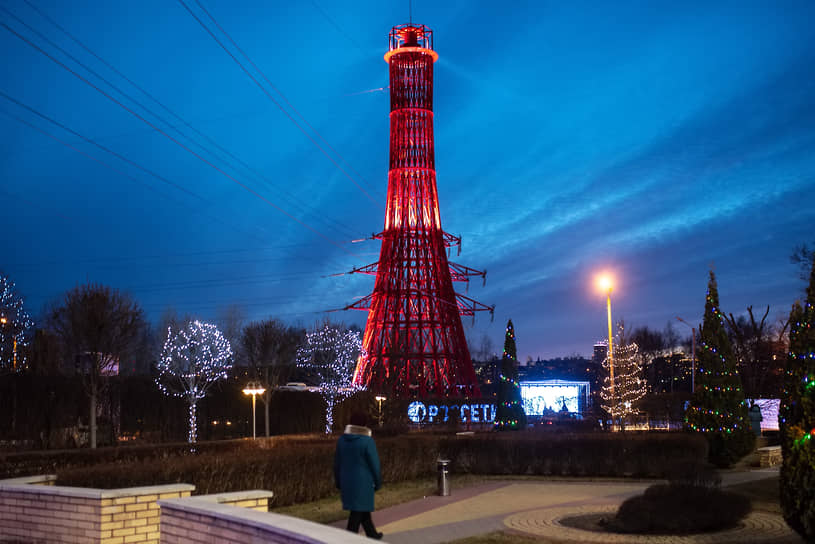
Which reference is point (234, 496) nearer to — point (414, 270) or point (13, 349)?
point (13, 349)

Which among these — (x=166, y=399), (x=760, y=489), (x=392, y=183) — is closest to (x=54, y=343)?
(x=166, y=399)

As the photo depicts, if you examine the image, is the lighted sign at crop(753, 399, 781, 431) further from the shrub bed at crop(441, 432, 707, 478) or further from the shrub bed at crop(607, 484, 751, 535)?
the shrub bed at crop(607, 484, 751, 535)

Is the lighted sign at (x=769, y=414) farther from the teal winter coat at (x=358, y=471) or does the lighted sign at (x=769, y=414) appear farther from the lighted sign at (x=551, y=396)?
the teal winter coat at (x=358, y=471)

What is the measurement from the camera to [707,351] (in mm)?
23750

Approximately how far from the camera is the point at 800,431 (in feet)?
29.6

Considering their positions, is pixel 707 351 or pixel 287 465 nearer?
pixel 287 465

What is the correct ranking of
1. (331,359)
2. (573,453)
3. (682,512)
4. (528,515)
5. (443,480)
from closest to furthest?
1. (682,512)
2. (528,515)
3. (443,480)
4. (573,453)
5. (331,359)

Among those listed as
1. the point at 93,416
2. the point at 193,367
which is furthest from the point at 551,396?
the point at 93,416

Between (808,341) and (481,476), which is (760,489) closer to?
(481,476)

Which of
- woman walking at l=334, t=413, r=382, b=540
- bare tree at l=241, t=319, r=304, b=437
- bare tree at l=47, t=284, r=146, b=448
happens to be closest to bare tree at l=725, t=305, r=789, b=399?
bare tree at l=241, t=319, r=304, b=437

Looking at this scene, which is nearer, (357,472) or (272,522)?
(272,522)

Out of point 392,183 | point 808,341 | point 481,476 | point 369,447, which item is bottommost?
point 481,476

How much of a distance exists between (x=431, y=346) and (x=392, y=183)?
10641 mm

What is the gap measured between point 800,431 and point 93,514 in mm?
8074
